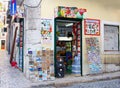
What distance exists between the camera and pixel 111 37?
530 inches

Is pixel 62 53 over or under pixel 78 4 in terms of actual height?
under

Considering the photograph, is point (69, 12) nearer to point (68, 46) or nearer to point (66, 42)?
point (66, 42)

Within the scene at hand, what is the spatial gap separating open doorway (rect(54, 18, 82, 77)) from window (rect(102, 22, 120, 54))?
148 cm

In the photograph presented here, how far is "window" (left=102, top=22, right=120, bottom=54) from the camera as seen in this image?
42.8ft

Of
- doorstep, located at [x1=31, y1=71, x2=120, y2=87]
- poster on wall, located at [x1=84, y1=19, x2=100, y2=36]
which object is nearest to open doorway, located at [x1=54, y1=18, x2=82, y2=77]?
poster on wall, located at [x1=84, y1=19, x2=100, y2=36]

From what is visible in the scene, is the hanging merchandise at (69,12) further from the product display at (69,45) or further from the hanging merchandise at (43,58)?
the product display at (69,45)

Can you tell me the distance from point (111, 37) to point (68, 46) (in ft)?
7.97

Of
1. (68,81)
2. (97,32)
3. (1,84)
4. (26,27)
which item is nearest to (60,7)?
(26,27)

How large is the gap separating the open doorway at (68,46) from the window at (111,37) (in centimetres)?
148

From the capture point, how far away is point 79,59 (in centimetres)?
1208

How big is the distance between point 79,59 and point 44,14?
2817 mm

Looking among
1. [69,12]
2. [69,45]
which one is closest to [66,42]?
[69,45]

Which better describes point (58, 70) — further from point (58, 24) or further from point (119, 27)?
point (119, 27)

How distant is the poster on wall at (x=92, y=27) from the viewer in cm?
1216
